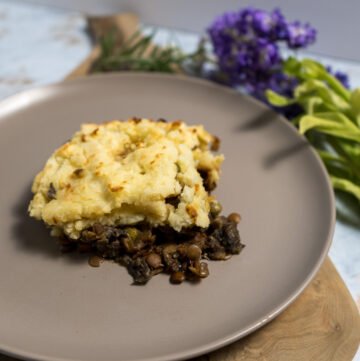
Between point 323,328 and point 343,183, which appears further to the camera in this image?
point 343,183

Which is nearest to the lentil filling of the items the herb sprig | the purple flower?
the purple flower

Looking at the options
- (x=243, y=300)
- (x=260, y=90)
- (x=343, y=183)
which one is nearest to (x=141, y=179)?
(x=243, y=300)

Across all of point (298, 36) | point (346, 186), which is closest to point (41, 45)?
point (298, 36)

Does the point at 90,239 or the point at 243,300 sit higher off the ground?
the point at 90,239

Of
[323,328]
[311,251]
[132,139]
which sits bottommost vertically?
[323,328]

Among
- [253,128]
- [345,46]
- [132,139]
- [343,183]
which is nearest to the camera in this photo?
[132,139]

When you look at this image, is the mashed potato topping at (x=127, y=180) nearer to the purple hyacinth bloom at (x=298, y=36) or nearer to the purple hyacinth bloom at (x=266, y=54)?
the purple hyacinth bloom at (x=266, y=54)

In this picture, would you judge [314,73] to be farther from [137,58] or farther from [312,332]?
[312,332]

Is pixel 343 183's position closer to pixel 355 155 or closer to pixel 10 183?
pixel 355 155
